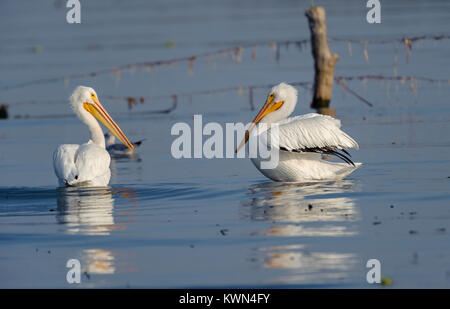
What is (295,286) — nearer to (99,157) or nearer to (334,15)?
(99,157)

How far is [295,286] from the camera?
19.4 feet

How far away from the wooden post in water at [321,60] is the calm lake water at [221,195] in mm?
400

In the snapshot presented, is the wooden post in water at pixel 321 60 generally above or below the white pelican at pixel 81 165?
above

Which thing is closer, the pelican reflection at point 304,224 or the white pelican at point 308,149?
the pelican reflection at point 304,224

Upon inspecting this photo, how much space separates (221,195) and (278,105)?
1.95 m

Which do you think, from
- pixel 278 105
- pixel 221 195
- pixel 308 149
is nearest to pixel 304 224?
pixel 221 195

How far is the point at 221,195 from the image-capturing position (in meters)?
9.56

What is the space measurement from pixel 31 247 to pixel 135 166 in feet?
17.3

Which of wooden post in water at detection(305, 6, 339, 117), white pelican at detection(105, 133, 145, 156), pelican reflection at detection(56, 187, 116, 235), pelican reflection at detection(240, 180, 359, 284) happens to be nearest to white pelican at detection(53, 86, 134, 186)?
pelican reflection at detection(56, 187, 116, 235)

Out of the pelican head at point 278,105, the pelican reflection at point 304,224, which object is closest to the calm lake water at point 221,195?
the pelican reflection at point 304,224

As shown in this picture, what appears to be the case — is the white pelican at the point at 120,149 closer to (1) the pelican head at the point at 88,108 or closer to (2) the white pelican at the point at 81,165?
(1) the pelican head at the point at 88,108

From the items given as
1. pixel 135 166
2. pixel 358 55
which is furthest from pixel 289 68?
pixel 135 166

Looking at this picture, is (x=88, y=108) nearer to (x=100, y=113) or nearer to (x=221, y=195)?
(x=100, y=113)

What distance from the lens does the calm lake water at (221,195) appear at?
646 centimetres
